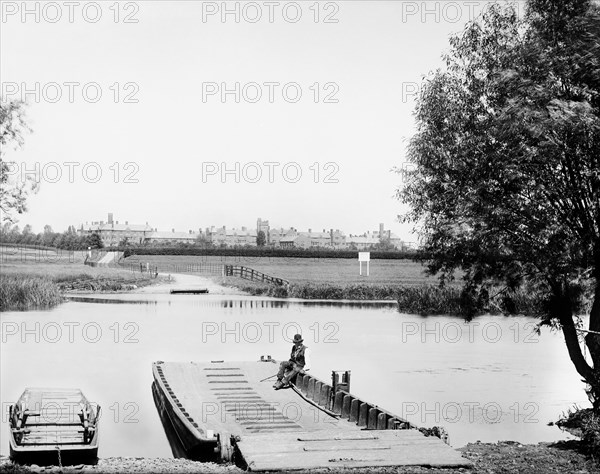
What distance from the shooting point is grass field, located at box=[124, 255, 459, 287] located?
55.4 meters

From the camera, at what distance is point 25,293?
44438 millimetres

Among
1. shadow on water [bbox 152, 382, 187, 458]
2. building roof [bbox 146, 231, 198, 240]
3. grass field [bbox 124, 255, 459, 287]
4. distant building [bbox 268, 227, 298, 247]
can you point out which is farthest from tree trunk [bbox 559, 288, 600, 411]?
building roof [bbox 146, 231, 198, 240]

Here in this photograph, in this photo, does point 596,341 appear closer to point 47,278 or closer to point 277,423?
Answer: point 277,423

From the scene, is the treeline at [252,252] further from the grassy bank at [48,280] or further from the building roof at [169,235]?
the building roof at [169,235]

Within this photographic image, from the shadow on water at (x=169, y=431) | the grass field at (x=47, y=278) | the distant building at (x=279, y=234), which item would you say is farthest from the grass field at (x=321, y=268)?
the distant building at (x=279, y=234)

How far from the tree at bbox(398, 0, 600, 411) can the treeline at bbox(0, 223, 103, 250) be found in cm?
2958

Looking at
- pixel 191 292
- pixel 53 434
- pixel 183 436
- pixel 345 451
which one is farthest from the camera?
pixel 191 292

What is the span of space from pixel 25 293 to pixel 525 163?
3318 cm

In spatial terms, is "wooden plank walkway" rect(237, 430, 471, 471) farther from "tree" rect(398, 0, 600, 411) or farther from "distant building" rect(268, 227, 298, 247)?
"distant building" rect(268, 227, 298, 247)

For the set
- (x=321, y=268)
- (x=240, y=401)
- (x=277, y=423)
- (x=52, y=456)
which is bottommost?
(x=240, y=401)

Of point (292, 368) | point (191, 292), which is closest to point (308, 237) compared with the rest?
point (191, 292)

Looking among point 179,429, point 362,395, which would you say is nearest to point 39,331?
point 362,395

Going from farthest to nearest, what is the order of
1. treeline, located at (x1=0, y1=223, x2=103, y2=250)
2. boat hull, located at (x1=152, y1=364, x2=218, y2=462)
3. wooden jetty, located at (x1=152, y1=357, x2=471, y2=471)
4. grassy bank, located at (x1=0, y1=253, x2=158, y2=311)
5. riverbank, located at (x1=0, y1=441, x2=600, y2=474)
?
1. treeline, located at (x1=0, y1=223, x2=103, y2=250)
2. grassy bank, located at (x1=0, y1=253, x2=158, y2=311)
3. boat hull, located at (x1=152, y1=364, x2=218, y2=462)
4. wooden jetty, located at (x1=152, y1=357, x2=471, y2=471)
5. riverbank, located at (x1=0, y1=441, x2=600, y2=474)

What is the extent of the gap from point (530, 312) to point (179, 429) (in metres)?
31.4
